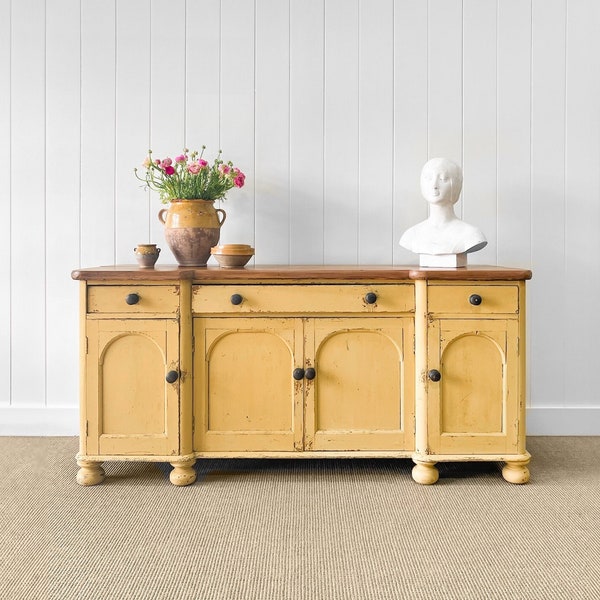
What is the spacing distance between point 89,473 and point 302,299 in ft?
3.35

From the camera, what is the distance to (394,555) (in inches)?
69.3

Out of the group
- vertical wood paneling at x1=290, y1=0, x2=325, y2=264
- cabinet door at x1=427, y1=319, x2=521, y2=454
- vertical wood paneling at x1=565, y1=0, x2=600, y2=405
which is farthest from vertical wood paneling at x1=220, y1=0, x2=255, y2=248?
vertical wood paneling at x1=565, y1=0, x2=600, y2=405

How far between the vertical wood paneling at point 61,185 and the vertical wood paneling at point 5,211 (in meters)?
0.18

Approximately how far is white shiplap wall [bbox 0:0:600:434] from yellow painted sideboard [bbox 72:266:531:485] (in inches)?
24.8

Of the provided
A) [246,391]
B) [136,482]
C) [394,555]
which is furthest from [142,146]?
[394,555]

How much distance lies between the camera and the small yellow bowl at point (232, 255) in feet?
7.90

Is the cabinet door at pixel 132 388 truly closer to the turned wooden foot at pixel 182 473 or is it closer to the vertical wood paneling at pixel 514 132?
the turned wooden foot at pixel 182 473

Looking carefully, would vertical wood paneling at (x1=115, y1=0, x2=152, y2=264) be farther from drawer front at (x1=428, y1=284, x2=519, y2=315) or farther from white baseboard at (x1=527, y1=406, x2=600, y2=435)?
white baseboard at (x1=527, y1=406, x2=600, y2=435)

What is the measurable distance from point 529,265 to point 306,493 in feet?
4.96

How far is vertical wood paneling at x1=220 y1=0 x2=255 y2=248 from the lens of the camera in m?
2.88

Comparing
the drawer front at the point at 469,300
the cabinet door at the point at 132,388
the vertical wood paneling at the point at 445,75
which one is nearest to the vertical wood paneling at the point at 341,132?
the vertical wood paneling at the point at 445,75

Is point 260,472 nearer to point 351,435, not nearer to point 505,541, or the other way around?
point 351,435

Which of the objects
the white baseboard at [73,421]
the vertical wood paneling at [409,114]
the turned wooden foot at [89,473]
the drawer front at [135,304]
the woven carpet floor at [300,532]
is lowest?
the woven carpet floor at [300,532]

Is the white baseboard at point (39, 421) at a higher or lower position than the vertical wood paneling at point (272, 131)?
lower
